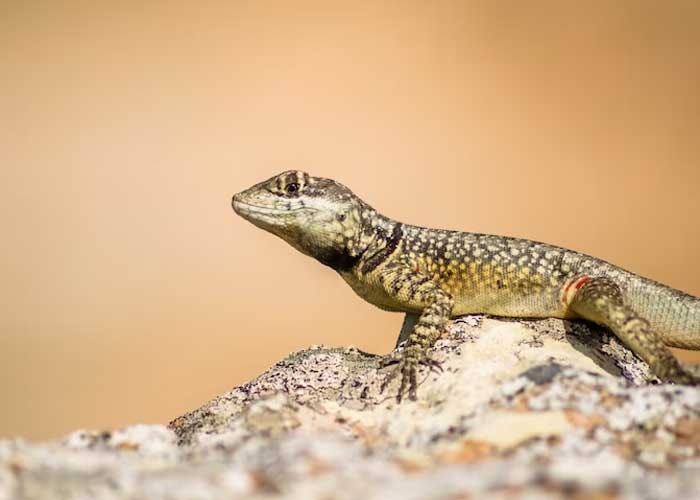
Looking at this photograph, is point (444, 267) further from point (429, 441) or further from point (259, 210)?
point (429, 441)

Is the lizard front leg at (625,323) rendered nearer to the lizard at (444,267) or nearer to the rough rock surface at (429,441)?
the lizard at (444,267)

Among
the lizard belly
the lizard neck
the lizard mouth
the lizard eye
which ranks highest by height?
the lizard eye

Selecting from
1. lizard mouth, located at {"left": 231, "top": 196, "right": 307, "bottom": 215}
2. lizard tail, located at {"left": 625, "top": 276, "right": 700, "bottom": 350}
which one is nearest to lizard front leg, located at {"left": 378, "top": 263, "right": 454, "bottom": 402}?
lizard mouth, located at {"left": 231, "top": 196, "right": 307, "bottom": 215}

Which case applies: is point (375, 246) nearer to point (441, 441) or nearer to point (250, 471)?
point (441, 441)

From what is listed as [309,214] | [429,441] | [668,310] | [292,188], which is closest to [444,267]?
[309,214]

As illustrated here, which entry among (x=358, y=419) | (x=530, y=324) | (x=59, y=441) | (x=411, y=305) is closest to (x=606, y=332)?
(x=530, y=324)

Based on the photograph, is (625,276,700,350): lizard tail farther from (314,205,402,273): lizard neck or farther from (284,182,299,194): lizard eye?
(284,182,299,194): lizard eye
